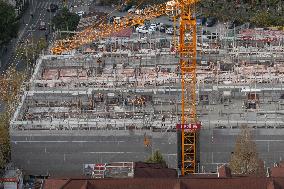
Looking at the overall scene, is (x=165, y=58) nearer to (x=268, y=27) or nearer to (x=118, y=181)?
(x=268, y=27)

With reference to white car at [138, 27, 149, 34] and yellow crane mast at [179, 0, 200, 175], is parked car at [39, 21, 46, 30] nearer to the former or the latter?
white car at [138, 27, 149, 34]

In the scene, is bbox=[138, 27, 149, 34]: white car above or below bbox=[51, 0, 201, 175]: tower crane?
above

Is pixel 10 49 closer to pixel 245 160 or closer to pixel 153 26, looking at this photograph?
pixel 153 26

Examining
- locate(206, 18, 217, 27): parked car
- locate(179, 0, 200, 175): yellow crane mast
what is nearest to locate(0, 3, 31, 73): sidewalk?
locate(206, 18, 217, 27): parked car

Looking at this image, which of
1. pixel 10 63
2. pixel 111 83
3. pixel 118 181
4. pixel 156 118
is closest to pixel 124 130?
pixel 156 118

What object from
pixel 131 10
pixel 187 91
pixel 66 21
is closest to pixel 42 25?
pixel 66 21

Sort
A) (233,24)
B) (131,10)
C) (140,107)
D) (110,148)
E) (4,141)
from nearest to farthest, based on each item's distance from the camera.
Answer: (110,148) < (4,141) < (140,107) < (233,24) < (131,10)

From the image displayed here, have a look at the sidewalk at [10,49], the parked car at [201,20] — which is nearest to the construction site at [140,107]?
the sidewalk at [10,49]
